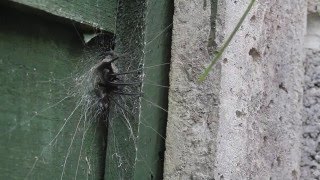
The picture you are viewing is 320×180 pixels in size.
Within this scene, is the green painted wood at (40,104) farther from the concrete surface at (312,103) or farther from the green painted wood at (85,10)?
the concrete surface at (312,103)

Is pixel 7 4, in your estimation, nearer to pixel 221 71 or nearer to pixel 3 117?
pixel 3 117

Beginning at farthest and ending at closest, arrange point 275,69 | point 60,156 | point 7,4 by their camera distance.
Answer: point 275,69
point 60,156
point 7,4

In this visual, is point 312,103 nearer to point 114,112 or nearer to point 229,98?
point 229,98

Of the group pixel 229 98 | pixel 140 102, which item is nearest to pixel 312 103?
pixel 229 98

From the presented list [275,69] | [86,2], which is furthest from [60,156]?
[275,69]

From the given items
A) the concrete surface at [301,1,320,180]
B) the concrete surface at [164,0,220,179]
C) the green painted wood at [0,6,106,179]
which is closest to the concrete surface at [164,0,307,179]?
the concrete surface at [164,0,220,179]

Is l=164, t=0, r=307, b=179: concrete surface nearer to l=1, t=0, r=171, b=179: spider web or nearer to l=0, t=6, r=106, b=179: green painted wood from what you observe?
l=1, t=0, r=171, b=179: spider web
